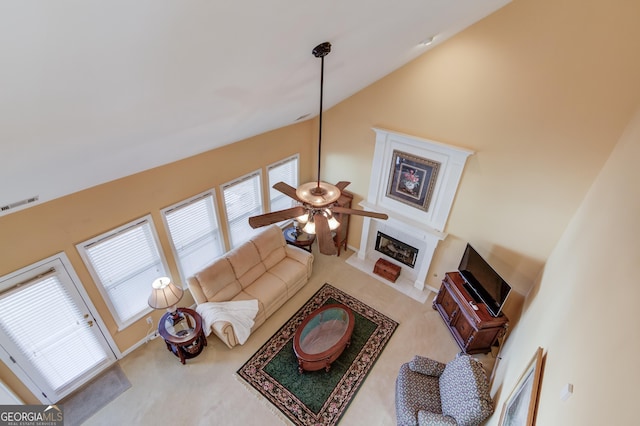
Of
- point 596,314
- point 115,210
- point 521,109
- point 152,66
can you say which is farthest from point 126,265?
point 521,109

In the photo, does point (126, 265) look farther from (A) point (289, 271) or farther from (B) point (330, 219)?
(B) point (330, 219)

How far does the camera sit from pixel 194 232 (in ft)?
15.0

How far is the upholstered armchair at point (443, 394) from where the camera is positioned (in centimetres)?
309

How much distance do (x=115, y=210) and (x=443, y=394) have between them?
434cm

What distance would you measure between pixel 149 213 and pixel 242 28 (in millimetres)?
3053

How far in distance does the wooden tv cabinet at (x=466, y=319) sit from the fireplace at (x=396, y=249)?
80 cm

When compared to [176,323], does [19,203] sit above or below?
above

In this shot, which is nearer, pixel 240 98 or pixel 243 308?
pixel 240 98

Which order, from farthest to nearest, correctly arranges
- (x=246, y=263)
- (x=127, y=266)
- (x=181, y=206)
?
(x=246, y=263) → (x=181, y=206) → (x=127, y=266)

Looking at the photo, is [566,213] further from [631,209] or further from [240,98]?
[240,98]

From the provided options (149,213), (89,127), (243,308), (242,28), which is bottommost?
(243,308)

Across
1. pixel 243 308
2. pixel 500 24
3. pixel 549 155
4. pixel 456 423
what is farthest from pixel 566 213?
pixel 243 308

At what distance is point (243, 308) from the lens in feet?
14.8

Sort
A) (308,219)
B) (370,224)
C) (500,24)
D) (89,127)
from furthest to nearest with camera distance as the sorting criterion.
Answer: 1. (370,224)
2. (500,24)
3. (308,219)
4. (89,127)
